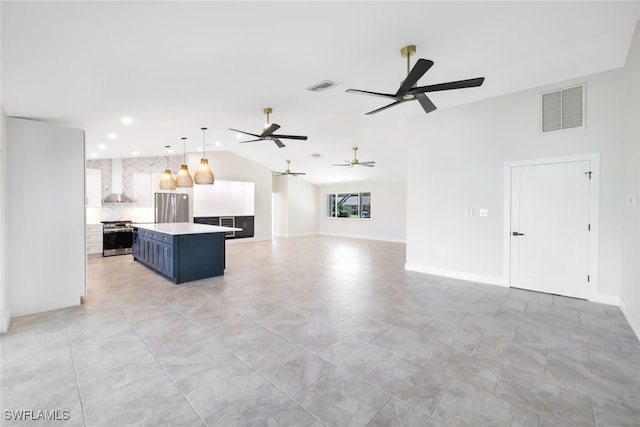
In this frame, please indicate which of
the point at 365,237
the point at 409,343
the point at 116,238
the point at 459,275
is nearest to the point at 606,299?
the point at 459,275

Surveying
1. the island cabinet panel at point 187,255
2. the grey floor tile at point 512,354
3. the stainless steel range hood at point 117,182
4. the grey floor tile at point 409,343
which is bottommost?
the grey floor tile at point 512,354

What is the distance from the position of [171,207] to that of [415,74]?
8.31m

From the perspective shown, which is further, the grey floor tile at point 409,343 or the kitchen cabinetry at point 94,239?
the kitchen cabinetry at point 94,239

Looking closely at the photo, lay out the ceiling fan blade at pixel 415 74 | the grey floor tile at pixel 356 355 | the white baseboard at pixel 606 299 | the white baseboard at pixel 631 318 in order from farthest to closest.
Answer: the white baseboard at pixel 606 299 < the white baseboard at pixel 631 318 < the ceiling fan blade at pixel 415 74 < the grey floor tile at pixel 356 355

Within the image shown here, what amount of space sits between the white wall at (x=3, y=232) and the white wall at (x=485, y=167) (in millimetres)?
5838

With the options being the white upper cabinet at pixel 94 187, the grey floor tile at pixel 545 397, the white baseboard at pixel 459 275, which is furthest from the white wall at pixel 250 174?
the grey floor tile at pixel 545 397

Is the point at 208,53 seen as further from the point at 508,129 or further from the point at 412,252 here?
the point at 412,252

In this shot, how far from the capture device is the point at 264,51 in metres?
2.65

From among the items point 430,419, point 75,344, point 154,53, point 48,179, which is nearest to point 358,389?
point 430,419

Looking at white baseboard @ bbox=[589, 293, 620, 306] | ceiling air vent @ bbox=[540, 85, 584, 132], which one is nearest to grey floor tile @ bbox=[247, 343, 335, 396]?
white baseboard @ bbox=[589, 293, 620, 306]

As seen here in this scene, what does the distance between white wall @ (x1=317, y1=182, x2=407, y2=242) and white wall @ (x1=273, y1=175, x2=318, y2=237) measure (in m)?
0.93

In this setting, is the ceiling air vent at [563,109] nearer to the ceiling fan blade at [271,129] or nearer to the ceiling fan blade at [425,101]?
the ceiling fan blade at [425,101]

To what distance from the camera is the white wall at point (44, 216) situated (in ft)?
10.9

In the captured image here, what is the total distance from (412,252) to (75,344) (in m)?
5.20
